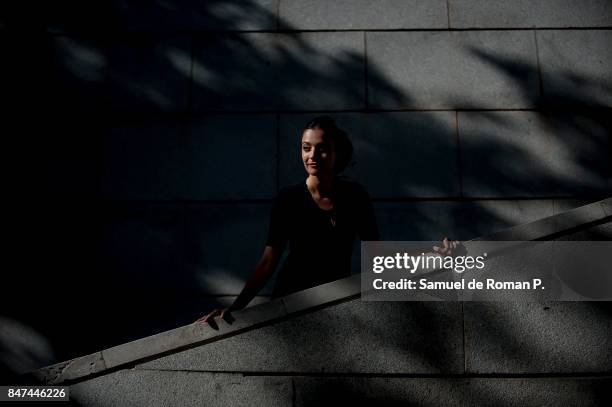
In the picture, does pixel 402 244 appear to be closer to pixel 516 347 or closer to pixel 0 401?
pixel 516 347

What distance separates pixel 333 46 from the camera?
5117mm

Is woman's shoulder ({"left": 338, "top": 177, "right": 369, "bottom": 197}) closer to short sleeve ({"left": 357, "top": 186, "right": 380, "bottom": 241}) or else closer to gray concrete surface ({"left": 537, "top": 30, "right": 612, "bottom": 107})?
short sleeve ({"left": 357, "top": 186, "right": 380, "bottom": 241})

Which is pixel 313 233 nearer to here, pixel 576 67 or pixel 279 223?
pixel 279 223

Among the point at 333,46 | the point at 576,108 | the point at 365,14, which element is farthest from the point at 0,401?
the point at 576,108

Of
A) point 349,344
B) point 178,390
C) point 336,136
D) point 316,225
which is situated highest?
point 336,136

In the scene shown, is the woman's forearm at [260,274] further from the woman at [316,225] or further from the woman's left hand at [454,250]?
the woman's left hand at [454,250]

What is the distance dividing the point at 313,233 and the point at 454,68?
9.81 ft

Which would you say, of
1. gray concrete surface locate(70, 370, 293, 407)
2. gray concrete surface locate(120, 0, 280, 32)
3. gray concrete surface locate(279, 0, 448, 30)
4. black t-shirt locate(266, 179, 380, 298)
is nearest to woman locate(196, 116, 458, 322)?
black t-shirt locate(266, 179, 380, 298)

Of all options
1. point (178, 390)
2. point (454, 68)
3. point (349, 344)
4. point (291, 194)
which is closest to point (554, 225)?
point (349, 344)

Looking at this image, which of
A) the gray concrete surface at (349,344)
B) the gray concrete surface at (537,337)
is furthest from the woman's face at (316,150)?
the gray concrete surface at (537,337)

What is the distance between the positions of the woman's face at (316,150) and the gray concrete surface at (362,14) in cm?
241

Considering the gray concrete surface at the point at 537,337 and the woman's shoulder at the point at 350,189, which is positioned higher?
the woman's shoulder at the point at 350,189

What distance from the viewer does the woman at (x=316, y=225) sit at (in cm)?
321

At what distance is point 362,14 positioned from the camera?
17.0 feet
